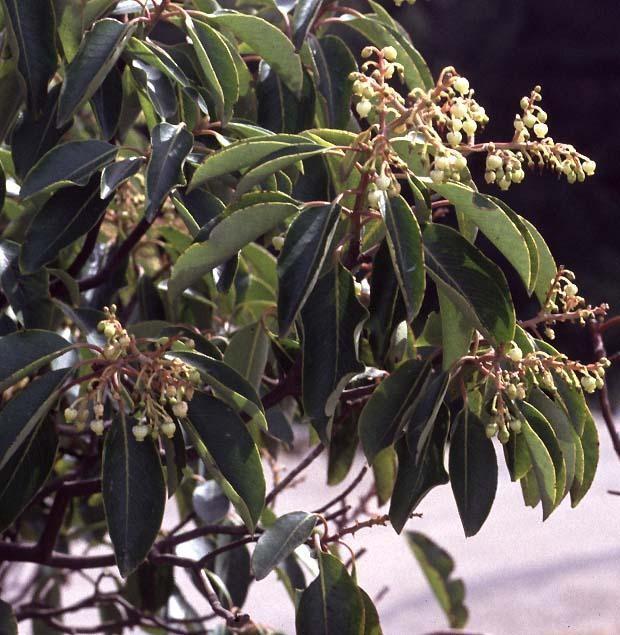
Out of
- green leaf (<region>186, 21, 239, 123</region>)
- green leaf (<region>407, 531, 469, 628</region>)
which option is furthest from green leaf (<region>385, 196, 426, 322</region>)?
green leaf (<region>407, 531, 469, 628</region>)

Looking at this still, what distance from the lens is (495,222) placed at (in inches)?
31.9

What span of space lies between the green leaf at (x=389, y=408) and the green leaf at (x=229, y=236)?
182 mm

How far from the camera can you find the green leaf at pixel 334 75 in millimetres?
1122

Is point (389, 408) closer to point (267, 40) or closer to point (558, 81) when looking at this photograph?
point (267, 40)

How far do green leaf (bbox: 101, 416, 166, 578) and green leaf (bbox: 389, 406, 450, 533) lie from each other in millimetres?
205

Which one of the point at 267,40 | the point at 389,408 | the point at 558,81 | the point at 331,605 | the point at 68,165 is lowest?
the point at 331,605

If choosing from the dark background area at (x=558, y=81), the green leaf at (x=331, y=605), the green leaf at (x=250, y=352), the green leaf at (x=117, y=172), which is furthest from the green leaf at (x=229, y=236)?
the dark background area at (x=558, y=81)

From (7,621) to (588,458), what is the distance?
23.5 inches

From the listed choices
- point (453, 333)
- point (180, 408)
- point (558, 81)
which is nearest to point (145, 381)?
point (180, 408)

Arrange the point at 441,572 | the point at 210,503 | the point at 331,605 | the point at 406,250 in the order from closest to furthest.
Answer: the point at 406,250 < the point at 331,605 < the point at 210,503 < the point at 441,572

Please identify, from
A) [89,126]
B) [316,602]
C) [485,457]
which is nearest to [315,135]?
[485,457]

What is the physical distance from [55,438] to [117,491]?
10cm

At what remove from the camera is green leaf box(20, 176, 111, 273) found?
96 cm

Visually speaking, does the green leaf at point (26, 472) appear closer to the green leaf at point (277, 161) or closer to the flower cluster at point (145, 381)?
the flower cluster at point (145, 381)
